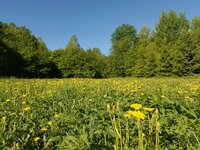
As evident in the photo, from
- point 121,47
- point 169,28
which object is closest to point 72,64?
point 169,28

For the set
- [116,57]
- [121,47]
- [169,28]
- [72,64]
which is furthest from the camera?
[121,47]

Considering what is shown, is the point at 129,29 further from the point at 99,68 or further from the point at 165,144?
the point at 165,144

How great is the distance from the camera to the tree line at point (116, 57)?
101 ft

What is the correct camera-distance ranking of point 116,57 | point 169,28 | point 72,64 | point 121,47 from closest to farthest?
point 169,28 < point 72,64 < point 116,57 < point 121,47

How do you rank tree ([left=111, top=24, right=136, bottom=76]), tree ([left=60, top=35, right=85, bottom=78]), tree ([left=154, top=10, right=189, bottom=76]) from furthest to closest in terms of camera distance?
tree ([left=111, top=24, right=136, bottom=76])
tree ([left=60, top=35, right=85, bottom=78])
tree ([left=154, top=10, right=189, bottom=76])

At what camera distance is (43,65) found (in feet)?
108

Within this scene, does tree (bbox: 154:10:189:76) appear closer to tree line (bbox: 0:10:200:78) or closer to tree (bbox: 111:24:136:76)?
tree line (bbox: 0:10:200:78)

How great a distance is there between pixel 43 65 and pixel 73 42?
3198 centimetres

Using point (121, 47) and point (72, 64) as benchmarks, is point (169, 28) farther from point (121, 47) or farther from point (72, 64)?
point (121, 47)

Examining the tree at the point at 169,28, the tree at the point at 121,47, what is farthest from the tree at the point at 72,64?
the tree at the point at 169,28

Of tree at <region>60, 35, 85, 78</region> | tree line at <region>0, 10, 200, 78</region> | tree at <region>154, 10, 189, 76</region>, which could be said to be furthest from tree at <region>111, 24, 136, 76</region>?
tree at <region>154, 10, 189, 76</region>

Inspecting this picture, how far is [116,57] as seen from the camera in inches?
1689

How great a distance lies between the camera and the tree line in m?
30.8

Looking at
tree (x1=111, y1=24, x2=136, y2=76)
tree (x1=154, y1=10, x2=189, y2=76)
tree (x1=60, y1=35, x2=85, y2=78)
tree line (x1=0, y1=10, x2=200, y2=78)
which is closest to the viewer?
tree line (x1=0, y1=10, x2=200, y2=78)
